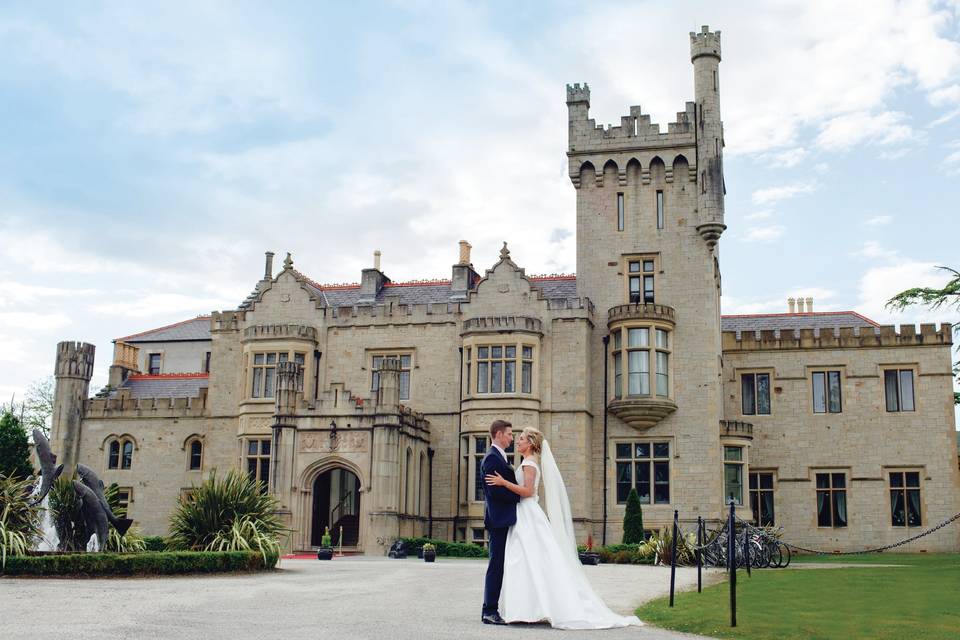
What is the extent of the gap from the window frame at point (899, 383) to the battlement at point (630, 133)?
37.7 ft

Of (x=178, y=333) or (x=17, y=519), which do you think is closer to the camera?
(x=17, y=519)

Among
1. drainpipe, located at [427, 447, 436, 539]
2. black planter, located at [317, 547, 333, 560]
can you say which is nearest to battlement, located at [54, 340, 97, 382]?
drainpipe, located at [427, 447, 436, 539]

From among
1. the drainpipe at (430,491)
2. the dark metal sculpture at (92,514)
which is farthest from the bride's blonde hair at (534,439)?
the drainpipe at (430,491)

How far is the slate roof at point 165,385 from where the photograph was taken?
44656 mm

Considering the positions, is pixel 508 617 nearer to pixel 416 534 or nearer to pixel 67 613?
pixel 67 613

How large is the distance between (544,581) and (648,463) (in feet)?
82.8

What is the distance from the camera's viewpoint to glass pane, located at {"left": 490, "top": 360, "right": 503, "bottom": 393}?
120ft

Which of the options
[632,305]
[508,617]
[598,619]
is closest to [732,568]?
[598,619]

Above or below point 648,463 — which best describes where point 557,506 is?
below

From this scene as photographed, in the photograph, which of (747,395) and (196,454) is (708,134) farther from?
(196,454)

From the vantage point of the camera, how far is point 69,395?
139ft

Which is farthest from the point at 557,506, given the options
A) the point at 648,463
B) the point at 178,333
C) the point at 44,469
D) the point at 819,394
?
the point at 178,333

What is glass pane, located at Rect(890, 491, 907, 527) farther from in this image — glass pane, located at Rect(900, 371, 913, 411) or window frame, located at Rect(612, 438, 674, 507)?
window frame, located at Rect(612, 438, 674, 507)

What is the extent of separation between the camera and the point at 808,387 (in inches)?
1517
